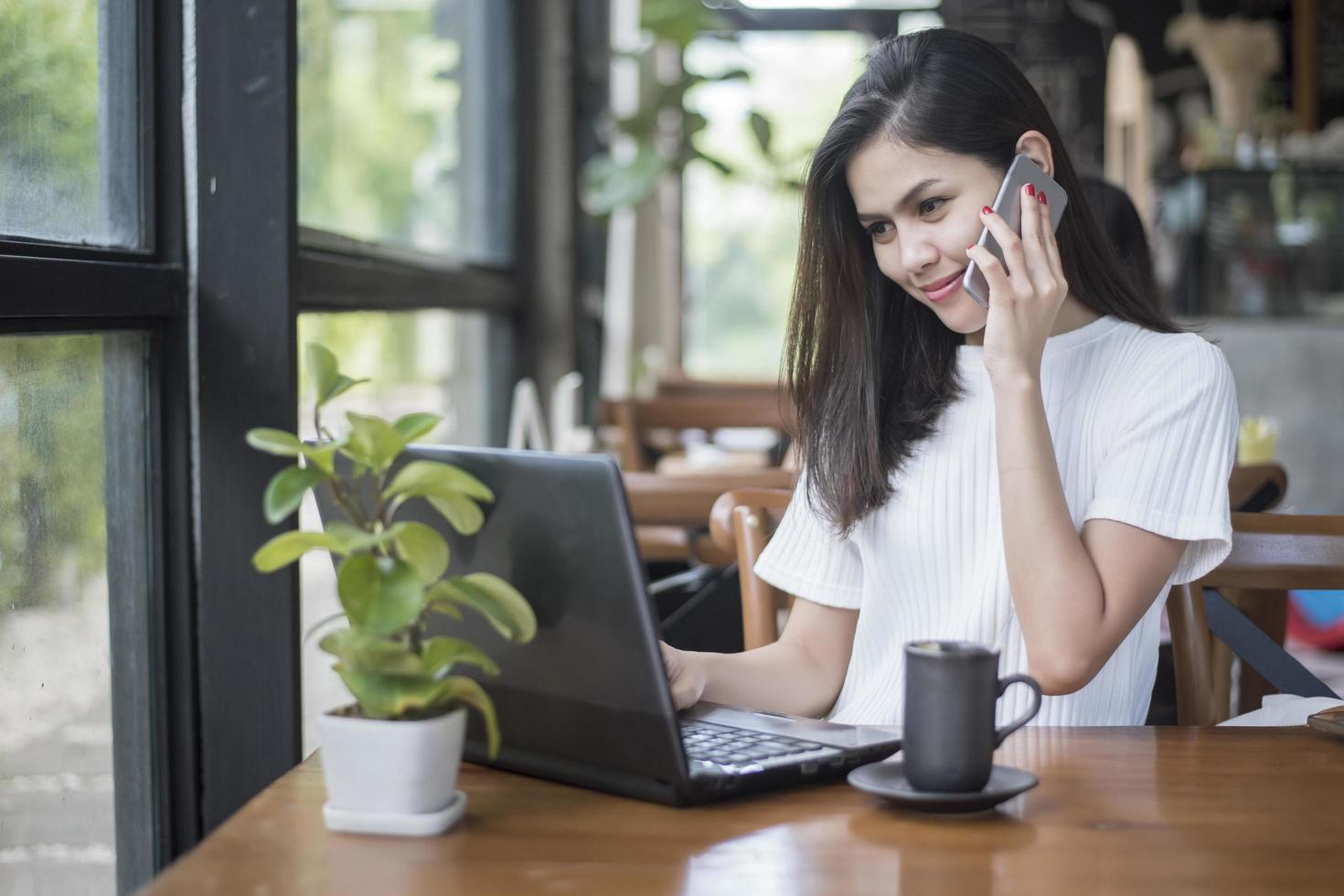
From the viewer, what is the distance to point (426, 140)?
3.47 m

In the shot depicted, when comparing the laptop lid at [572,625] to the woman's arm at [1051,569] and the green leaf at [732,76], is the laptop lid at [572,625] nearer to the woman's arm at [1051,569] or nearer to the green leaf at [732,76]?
the woman's arm at [1051,569]

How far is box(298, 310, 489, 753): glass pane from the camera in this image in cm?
228

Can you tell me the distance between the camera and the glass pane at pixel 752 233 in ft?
21.7

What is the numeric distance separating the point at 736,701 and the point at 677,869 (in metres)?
0.52

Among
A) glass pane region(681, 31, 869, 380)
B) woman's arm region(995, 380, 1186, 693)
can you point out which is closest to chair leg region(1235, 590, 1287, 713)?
woman's arm region(995, 380, 1186, 693)

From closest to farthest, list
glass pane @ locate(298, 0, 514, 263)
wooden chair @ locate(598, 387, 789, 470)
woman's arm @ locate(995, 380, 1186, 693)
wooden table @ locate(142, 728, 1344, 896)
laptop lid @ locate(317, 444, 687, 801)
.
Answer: wooden table @ locate(142, 728, 1344, 896), laptop lid @ locate(317, 444, 687, 801), woman's arm @ locate(995, 380, 1186, 693), glass pane @ locate(298, 0, 514, 263), wooden chair @ locate(598, 387, 789, 470)

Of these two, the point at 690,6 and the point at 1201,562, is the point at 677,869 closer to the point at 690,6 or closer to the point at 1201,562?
the point at 1201,562

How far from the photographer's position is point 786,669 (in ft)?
4.86

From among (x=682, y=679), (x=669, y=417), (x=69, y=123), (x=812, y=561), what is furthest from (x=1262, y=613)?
(x=669, y=417)

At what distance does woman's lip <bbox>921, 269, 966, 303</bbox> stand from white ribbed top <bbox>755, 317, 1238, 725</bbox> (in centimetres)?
13

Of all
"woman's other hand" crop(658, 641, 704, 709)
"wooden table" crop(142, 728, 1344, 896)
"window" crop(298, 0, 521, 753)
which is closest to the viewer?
"wooden table" crop(142, 728, 1344, 896)

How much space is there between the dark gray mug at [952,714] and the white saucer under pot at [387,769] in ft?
0.93

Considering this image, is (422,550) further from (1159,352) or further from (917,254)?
(1159,352)

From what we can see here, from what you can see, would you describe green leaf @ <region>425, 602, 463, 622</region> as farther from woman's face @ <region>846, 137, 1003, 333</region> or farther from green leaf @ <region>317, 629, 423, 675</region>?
woman's face @ <region>846, 137, 1003, 333</region>
